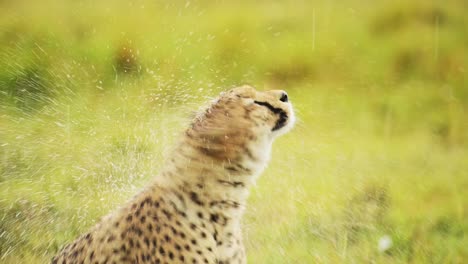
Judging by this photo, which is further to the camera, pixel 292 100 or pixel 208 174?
pixel 292 100

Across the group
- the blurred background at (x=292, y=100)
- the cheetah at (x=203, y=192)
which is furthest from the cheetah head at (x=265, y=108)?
the blurred background at (x=292, y=100)

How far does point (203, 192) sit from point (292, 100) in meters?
2.23

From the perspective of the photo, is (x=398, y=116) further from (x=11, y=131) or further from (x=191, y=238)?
(x=191, y=238)

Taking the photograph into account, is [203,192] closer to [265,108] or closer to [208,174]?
[208,174]

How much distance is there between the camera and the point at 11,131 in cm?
407

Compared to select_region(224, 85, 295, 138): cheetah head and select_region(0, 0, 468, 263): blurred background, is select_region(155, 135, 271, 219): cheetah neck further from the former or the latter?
select_region(0, 0, 468, 263): blurred background

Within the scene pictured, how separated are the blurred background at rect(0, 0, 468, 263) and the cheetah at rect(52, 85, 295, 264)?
0.79 m

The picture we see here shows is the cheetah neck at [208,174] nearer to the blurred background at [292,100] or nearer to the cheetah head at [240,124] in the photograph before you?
the cheetah head at [240,124]

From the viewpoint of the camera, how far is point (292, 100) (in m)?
4.37

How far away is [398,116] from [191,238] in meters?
2.47

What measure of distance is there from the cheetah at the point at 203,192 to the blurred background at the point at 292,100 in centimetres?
79

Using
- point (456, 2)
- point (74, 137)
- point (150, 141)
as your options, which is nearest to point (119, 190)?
point (150, 141)

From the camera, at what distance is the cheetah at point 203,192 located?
2.14m

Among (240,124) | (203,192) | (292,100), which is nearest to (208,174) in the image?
(203,192)
